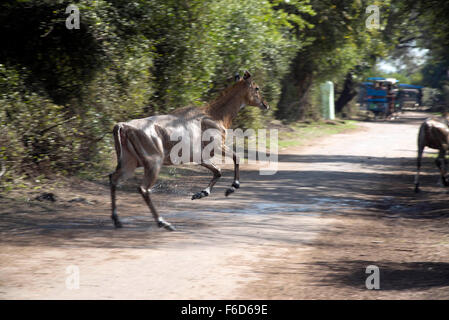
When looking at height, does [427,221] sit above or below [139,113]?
below

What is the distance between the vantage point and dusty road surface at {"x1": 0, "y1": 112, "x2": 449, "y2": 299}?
586 cm

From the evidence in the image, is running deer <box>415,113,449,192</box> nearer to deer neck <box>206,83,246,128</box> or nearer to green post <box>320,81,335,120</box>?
deer neck <box>206,83,246,128</box>

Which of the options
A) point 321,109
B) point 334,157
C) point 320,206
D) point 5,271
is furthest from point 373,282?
point 321,109

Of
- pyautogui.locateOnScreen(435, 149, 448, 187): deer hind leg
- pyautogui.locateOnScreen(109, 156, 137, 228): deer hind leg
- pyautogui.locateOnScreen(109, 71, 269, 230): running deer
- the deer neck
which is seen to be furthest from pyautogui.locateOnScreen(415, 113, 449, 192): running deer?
pyautogui.locateOnScreen(109, 156, 137, 228): deer hind leg

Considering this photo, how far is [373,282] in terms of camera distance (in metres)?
6.16

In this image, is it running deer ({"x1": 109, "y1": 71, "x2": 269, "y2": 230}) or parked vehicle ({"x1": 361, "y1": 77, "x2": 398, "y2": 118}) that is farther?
parked vehicle ({"x1": 361, "y1": 77, "x2": 398, "y2": 118})

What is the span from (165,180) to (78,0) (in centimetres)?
423

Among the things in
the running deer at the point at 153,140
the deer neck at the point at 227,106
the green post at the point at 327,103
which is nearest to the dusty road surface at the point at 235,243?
the running deer at the point at 153,140

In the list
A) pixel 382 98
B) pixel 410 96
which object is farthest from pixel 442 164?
pixel 410 96

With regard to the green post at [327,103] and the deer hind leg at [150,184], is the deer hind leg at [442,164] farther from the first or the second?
the green post at [327,103]

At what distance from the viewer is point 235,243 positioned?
25.3 ft

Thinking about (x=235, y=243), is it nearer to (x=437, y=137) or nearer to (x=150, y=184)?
(x=150, y=184)

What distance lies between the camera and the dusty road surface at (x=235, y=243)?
5.86 meters

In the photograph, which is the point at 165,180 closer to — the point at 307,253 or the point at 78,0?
the point at 78,0
